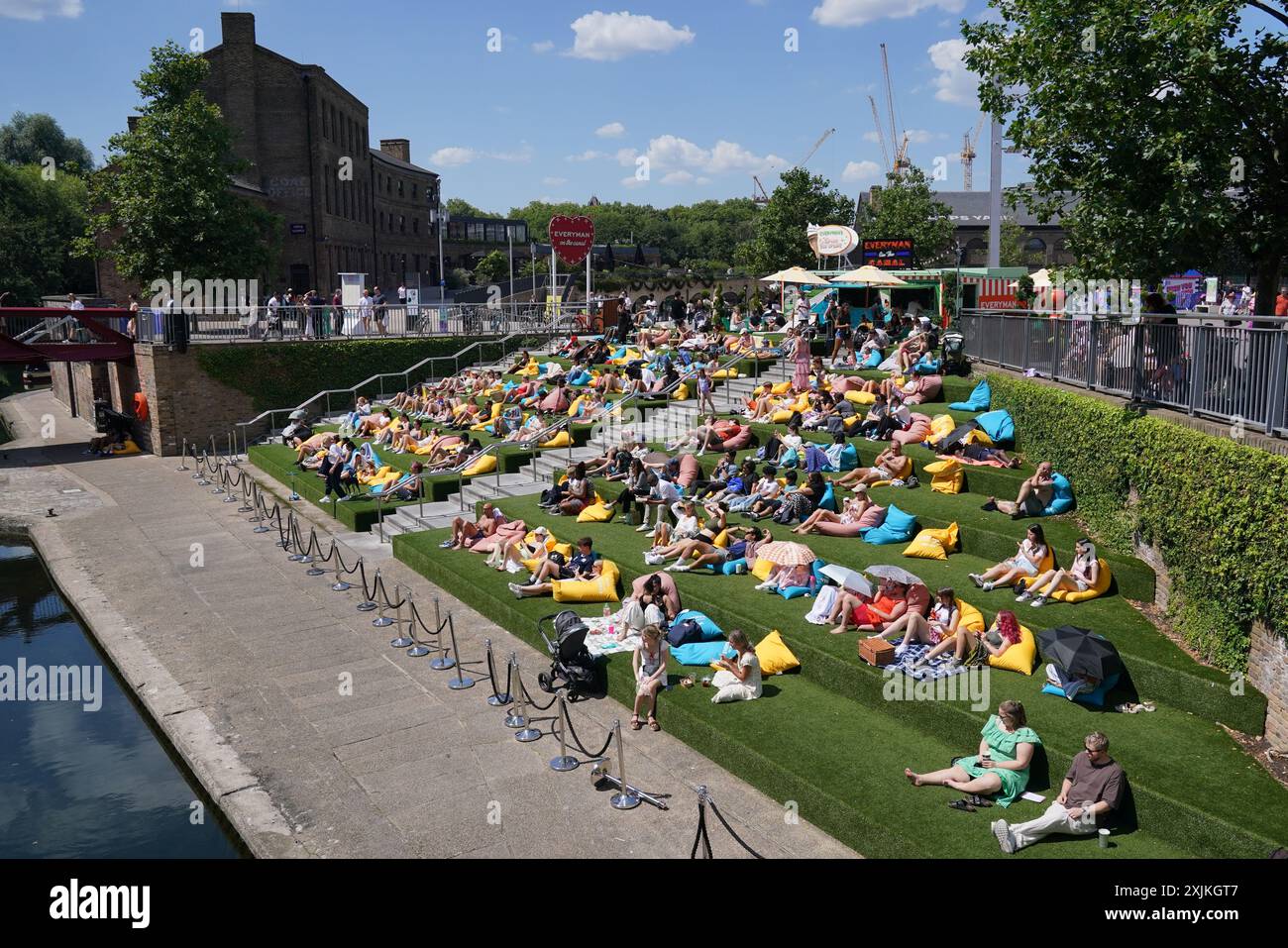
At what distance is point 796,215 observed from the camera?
51.0 metres

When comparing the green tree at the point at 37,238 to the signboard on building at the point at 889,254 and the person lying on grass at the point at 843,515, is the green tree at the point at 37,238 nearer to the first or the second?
the signboard on building at the point at 889,254

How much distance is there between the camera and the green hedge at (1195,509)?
925cm

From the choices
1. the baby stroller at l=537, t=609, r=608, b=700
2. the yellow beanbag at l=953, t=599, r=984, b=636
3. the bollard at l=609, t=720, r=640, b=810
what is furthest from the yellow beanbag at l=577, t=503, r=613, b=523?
the bollard at l=609, t=720, r=640, b=810

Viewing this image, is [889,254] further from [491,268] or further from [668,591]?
[491,268]

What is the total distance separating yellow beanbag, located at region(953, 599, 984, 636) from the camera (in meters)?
11.2

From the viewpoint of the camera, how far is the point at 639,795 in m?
9.65

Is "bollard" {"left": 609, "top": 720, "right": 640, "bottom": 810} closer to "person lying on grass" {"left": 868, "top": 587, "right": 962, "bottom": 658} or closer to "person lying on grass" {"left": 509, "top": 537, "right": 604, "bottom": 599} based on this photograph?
"person lying on grass" {"left": 868, "top": 587, "right": 962, "bottom": 658}

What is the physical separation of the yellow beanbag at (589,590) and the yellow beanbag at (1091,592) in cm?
586

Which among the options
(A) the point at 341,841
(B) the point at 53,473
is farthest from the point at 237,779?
(B) the point at 53,473

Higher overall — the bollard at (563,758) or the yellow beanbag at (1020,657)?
the yellow beanbag at (1020,657)

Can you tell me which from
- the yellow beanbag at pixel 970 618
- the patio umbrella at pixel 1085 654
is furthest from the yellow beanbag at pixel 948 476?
the patio umbrella at pixel 1085 654

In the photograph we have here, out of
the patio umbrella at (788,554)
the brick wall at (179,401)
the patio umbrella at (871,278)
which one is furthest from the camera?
the brick wall at (179,401)

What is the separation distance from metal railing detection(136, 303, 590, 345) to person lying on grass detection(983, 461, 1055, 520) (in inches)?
976
